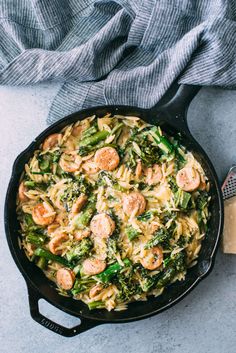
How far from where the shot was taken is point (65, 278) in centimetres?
407

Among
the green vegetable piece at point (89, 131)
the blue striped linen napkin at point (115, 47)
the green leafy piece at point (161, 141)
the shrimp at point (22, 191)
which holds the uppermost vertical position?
the blue striped linen napkin at point (115, 47)

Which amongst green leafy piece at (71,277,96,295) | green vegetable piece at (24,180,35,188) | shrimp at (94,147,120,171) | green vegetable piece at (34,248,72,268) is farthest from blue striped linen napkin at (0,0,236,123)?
green leafy piece at (71,277,96,295)

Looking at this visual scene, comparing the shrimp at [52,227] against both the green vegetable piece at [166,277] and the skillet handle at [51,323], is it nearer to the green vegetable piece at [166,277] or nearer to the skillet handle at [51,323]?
the skillet handle at [51,323]

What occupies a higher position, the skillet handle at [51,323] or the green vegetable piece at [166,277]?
the skillet handle at [51,323]

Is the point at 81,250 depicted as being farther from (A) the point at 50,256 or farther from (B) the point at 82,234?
(A) the point at 50,256

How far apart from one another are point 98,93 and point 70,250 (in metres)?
1.21

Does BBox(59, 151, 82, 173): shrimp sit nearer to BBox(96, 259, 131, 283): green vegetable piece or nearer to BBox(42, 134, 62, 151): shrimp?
BBox(42, 134, 62, 151): shrimp

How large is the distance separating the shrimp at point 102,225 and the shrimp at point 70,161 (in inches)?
15.5

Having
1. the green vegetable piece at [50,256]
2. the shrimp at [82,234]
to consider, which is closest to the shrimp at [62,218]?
the shrimp at [82,234]

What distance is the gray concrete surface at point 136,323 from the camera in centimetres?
439

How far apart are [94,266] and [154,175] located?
80cm

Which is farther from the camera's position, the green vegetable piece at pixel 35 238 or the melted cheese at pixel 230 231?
the melted cheese at pixel 230 231

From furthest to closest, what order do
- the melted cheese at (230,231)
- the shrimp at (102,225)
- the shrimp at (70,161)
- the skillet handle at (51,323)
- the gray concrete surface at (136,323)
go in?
1. the gray concrete surface at (136,323)
2. the melted cheese at (230,231)
3. the shrimp at (70,161)
4. the shrimp at (102,225)
5. the skillet handle at (51,323)

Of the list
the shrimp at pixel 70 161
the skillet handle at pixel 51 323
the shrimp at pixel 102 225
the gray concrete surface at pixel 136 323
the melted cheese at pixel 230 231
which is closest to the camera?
the skillet handle at pixel 51 323
